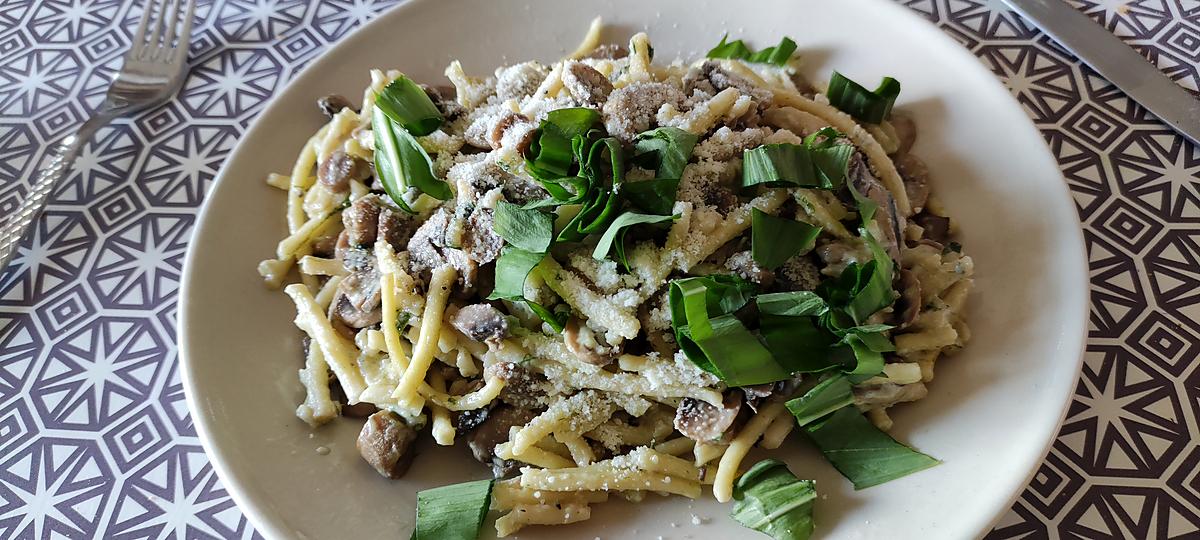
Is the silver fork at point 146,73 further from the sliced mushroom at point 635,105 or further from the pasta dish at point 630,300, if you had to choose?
the sliced mushroom at point 635,105

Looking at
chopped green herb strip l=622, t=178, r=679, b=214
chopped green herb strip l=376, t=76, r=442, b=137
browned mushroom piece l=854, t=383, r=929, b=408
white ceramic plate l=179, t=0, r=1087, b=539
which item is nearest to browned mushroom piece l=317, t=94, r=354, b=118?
white ceramic plate l=179, t=0, r=1087, b=539

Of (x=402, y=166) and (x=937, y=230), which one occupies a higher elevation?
(x=402, y=166)

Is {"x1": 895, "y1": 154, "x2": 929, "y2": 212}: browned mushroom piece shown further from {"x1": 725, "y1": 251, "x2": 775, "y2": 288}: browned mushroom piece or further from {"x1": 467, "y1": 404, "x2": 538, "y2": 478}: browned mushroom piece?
{"x1": 467, "y1": 404, "x2": 538, "y2": 478}: browned mushroom piece

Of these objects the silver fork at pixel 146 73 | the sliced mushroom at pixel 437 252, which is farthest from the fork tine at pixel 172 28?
the sliced mushroom at pixel 437 252

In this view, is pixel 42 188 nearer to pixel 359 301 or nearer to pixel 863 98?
pixel 359 301

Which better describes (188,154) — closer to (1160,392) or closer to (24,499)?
(24,499)

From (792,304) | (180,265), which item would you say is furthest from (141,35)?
(792,304)
